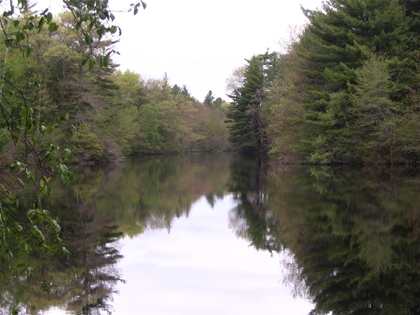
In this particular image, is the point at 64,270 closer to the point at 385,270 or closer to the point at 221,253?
the point at 221,253

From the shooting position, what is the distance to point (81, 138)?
3272 centimetres

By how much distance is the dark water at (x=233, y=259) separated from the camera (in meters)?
5.88

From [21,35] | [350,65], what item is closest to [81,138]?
[350,65]

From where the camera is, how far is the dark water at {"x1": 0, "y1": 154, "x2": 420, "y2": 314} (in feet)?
19.3

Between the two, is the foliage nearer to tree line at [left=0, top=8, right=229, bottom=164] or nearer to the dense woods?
the dense woods

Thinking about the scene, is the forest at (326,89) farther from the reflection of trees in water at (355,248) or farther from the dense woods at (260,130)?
the reflection of trees in water at (355,248)

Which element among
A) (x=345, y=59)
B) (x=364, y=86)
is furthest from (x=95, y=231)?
(x=345, y=59)

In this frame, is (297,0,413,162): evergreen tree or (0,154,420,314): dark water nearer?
(0,154,420,314): dark water

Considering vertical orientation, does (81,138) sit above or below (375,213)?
above

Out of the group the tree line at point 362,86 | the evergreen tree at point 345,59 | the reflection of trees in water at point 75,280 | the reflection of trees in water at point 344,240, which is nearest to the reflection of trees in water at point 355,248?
the reflection of trees in water at point 344,240

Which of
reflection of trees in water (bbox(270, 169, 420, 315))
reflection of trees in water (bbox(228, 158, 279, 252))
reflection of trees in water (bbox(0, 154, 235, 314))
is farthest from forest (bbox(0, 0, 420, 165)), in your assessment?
reflection of trees in water (bbox(270, 169, 420, 315))

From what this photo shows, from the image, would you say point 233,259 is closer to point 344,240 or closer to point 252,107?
point 344,240

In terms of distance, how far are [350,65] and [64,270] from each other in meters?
25.6

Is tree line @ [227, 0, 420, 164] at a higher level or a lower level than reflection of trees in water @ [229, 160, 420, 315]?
higher
